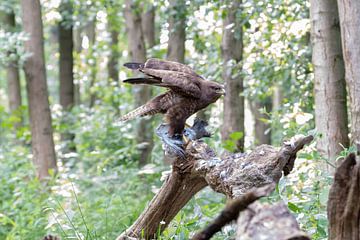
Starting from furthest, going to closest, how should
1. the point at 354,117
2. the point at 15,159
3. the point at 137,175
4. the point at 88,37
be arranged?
1. the point at 88,37
2. the point at 15,159
3. the point at 137,175
4. the point at 354,117

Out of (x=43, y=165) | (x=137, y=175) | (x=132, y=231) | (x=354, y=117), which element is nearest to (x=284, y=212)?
(x=132, y=231)

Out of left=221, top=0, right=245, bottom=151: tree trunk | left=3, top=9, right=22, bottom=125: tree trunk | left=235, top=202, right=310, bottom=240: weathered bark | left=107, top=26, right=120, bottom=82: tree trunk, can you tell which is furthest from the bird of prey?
left=107, top=26, right=120, bottom=82: tree trunk

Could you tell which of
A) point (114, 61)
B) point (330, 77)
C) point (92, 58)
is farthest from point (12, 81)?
point (330, 77)

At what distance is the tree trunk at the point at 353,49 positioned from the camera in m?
5.08

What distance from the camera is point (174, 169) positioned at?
14.2 ft

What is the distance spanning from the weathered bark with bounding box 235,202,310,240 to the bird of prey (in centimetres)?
166

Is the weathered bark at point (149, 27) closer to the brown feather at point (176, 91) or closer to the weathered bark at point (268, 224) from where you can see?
the brown feather at point (176, 91)

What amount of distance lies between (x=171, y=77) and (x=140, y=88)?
605 cm

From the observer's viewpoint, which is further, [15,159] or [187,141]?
[15,159]

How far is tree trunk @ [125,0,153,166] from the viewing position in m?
10.2

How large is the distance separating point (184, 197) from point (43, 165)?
4.67 meters

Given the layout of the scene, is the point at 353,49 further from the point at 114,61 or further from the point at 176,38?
the point at 114,61

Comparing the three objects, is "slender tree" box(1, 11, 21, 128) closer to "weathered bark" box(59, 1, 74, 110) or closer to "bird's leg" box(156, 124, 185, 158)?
"weathered bark" box(59, 1, 74, 110)

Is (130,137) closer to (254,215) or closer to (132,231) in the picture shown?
(132,231)
